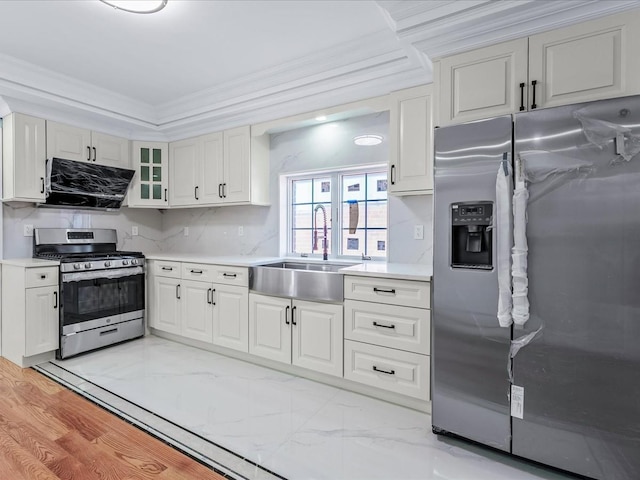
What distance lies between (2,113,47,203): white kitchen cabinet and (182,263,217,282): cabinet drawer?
1446mm

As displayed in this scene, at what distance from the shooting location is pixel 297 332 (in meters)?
2.71

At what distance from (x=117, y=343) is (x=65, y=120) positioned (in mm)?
2227

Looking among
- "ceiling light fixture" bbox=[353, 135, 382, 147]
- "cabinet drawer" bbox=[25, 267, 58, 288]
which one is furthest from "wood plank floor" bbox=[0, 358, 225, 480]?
"ceiling light fixture" bbox=[353, 135, 382, 147]

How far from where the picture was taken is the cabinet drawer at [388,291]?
2174 mm

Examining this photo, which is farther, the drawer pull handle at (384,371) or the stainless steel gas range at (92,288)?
the stainless steel gas range at (92,288)

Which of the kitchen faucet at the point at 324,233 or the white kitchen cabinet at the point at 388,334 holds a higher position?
the kitchen faucet at the point at 324,233

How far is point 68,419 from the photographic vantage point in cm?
213

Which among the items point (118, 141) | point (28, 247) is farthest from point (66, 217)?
point (118, 141)

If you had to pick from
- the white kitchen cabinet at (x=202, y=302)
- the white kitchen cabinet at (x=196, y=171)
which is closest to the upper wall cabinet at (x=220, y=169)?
the white kitchen cabinet at (x=196, y=171)

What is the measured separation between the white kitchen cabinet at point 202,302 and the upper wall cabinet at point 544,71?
208cm

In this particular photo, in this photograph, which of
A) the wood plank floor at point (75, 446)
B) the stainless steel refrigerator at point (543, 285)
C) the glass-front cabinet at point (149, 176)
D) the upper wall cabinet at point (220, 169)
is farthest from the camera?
the glass-front cabinet at point (149, 176)

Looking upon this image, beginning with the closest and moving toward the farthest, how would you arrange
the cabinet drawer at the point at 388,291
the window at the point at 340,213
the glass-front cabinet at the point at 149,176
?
the cabinet drawer at the point at 388,291 < the window at the point at 340,213 < the glass-front cabinet at the point at 149,176

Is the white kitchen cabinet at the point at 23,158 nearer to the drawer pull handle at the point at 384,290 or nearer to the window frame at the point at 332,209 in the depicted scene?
the window frame at the point at 332,209

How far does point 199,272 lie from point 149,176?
1487 millimetres
